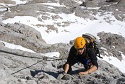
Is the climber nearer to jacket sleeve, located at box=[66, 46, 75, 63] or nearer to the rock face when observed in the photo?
jacket sleeve, located at box=[66, 46, 75, 63]

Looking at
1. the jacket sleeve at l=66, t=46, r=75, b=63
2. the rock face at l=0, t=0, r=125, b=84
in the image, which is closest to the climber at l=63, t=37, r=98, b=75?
the jacket sleeve at l=66, t=46, r=75, b=63

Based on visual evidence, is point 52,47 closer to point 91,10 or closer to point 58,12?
point 58,12

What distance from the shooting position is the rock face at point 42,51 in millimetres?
9188

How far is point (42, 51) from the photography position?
59.1 ft

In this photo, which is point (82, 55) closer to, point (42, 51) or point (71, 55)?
point (71, 55)

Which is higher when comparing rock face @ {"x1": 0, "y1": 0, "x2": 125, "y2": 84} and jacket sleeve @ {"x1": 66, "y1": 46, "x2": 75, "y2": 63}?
jacket sleeve @ {"x1": 66, "y1": 46, "x2": 75, "y2": 63}

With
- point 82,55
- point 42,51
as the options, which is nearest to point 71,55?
point 82,55

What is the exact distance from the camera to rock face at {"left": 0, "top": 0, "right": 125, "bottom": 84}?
30.1 ft

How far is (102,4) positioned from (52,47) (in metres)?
25.9

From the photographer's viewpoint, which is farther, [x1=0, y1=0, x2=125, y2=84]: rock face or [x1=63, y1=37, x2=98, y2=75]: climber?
[x1=0, y1=0, x2=125, y2=84]: rock face

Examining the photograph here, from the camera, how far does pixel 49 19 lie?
30.6 m

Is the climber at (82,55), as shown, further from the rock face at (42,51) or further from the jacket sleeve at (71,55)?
the rock face at (42,51)

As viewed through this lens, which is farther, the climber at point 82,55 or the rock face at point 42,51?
the rock face at point 42,51

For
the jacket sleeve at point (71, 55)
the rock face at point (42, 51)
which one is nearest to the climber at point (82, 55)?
the jacket sleeve at point (71, 55)
